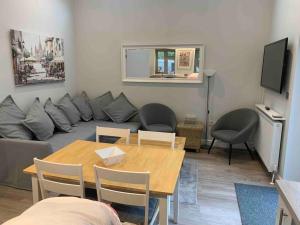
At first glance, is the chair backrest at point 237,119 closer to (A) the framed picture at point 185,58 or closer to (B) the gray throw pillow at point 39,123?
(A) the framed picture at point 185,58

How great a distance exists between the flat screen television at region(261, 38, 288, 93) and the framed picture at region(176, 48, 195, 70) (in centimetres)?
124

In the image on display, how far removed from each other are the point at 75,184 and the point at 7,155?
1.65 m

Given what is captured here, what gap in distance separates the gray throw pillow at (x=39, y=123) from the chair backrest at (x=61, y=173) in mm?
1670

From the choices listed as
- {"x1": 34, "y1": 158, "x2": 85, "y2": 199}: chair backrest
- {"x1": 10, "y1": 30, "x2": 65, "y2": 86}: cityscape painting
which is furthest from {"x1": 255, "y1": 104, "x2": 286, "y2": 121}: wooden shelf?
{"x1": 10, "y1": 30, "x2": 65, "y2": 86}: cityscape painting

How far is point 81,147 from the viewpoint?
2.45 meters

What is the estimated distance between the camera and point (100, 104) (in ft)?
15.8

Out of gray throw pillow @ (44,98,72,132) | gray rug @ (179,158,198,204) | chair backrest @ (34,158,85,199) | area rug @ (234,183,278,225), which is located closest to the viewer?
chair backrest @ (34,158,85,199)

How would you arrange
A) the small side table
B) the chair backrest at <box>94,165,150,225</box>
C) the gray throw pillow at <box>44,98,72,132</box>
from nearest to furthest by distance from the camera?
the chair backrest at <box>94,165,150,225</box> → the gray throw pillow at <box>44,98,72,132</box> → the small side table

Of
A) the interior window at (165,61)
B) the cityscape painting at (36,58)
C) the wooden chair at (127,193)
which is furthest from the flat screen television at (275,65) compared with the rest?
the cityscape painting at (36,58)

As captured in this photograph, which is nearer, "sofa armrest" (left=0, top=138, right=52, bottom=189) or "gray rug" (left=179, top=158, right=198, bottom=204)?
"sofa armrest" (left=0, top=138, right=52, bottom=189)

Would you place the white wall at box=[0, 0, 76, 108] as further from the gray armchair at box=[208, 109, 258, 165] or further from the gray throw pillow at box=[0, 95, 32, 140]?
the gray armchair at box=[208, 109, 258, 165]

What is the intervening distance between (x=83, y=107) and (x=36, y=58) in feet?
3.92

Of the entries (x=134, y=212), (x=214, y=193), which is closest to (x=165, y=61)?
(x=214, y=193)

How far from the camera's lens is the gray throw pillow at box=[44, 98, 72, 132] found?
3812 mm
